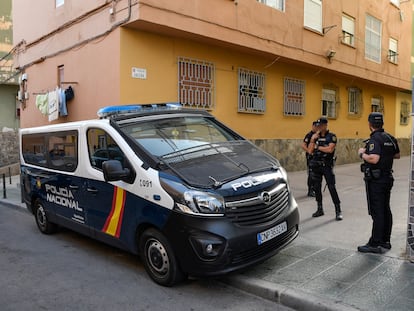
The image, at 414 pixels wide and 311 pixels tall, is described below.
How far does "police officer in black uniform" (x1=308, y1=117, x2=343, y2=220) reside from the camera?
22.0ft

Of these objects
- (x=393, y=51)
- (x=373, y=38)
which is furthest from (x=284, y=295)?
(x=393, y=51)

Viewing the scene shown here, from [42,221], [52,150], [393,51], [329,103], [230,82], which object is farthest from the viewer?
[393,51]

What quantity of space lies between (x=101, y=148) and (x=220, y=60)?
683 centimetres

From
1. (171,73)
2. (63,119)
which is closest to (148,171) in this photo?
(171,73)

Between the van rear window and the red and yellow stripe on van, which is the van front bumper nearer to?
the red and yellow stripe on van

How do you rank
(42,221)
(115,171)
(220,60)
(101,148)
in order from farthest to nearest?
1. (220,60)
2. (42,221)
3. (101,148)
4. (115,171)

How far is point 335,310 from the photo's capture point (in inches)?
136

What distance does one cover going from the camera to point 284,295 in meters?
3.81

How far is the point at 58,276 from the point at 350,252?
3.52 m

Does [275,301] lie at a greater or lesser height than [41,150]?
lesser

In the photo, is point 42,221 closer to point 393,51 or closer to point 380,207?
point 380,207

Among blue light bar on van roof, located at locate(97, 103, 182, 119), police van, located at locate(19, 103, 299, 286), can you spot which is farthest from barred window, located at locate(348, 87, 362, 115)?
blue light bar on van roof, located at locate(97, 103, 182, 119)

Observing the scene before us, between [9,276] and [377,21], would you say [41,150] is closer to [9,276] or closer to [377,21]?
[9,276]

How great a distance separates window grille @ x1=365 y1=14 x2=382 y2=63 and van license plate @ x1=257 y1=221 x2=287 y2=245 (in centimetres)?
1448
